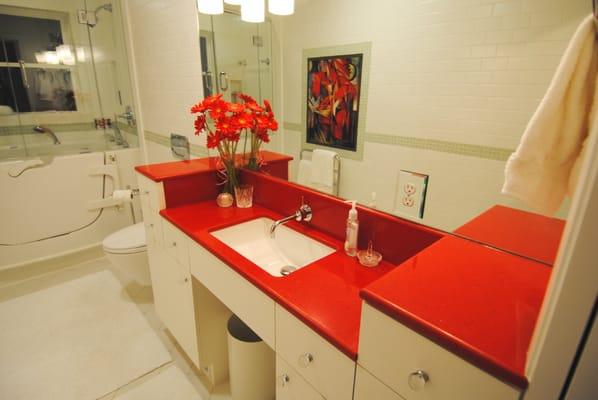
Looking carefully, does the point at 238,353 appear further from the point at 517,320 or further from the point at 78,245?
the point at 78,245

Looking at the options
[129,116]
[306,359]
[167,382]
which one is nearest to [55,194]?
[129,116]

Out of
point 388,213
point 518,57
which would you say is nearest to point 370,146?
point 388,213

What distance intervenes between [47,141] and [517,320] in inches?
142

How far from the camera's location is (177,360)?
186cm

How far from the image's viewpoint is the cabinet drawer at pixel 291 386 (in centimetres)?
94

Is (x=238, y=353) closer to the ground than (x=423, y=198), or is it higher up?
closer to the ground

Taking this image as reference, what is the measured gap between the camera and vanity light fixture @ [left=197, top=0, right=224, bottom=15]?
1704mm

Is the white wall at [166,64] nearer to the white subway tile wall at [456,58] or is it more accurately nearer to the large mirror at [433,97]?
the large mirror at [433,97]

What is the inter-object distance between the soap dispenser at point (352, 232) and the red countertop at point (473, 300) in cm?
32

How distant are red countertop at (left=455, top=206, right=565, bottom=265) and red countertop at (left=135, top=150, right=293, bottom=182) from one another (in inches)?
34.0

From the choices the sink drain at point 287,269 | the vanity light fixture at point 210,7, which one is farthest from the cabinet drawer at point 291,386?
the vanity light fixture at point 210,7

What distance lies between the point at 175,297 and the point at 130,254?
0.68 metres

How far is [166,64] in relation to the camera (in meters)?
2.24

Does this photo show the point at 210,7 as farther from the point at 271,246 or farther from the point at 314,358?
→ the point at 314,358
